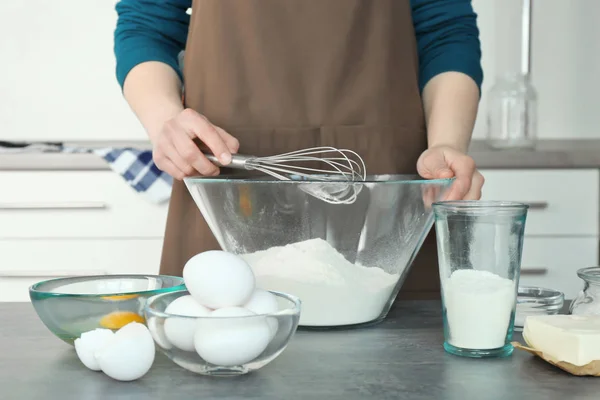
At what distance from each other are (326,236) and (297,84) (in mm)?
405

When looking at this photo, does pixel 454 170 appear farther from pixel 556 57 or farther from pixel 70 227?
pixel 556 57

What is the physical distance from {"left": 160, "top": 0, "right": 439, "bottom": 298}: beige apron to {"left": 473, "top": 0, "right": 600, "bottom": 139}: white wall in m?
1.41

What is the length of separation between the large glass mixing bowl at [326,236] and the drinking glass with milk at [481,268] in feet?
0.38

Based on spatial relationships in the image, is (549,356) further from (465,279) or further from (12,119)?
(12,119)

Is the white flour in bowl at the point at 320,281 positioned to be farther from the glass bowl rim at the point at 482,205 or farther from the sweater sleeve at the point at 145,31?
the sweater sleeve at the point at 145,31

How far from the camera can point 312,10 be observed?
1.08 m

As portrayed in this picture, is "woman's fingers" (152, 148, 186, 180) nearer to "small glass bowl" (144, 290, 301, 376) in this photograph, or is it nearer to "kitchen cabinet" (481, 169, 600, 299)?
"small glass bowl" (144, 290, 301, 376)

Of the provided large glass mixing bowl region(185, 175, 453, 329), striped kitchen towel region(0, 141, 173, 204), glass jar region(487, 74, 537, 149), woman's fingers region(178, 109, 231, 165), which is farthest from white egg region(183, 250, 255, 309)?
glass jar region(487, 74, 537, 149)

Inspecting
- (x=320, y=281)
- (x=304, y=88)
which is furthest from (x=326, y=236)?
(x=304, y=88)

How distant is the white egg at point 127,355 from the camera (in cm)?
55

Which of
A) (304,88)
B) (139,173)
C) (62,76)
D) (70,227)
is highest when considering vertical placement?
(62,76)

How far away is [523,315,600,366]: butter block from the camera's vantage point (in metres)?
0.56

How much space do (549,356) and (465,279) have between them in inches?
3.3

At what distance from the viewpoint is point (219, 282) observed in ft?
1.83
